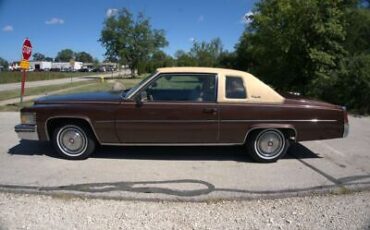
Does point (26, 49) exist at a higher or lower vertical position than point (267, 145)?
higher

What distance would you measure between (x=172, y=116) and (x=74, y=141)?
1.67 meters

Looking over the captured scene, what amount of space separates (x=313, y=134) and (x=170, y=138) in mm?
2314

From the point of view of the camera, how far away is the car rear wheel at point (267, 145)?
6.87m

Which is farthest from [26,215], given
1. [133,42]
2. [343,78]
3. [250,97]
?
[133,42]

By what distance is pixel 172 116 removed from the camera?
6.64 metres

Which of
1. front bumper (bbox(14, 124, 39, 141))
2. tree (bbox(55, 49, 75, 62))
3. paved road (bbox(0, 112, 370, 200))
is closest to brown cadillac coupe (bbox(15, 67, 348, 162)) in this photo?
front bumper (bbox(14, 124, 39, 141))

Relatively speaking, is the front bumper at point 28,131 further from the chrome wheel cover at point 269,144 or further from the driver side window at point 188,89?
the chrome wheel cover at point 269,144

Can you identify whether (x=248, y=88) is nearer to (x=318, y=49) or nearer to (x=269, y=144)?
(x=269, y=144)

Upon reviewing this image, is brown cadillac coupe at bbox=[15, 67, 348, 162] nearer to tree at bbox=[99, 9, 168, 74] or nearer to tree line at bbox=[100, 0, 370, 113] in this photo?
tree line at bbox=[100, 0, 370, 113]

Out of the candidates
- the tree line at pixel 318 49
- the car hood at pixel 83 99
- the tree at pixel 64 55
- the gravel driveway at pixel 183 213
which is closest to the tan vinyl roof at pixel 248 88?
the car hood at pixel 83 99

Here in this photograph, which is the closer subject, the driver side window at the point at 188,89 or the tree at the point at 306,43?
the driver side window at the point at 188,89

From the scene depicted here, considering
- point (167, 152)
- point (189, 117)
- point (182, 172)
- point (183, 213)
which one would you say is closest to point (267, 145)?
point (189, 117)

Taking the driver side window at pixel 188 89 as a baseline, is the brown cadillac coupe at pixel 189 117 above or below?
below

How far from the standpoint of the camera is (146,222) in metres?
4.43
